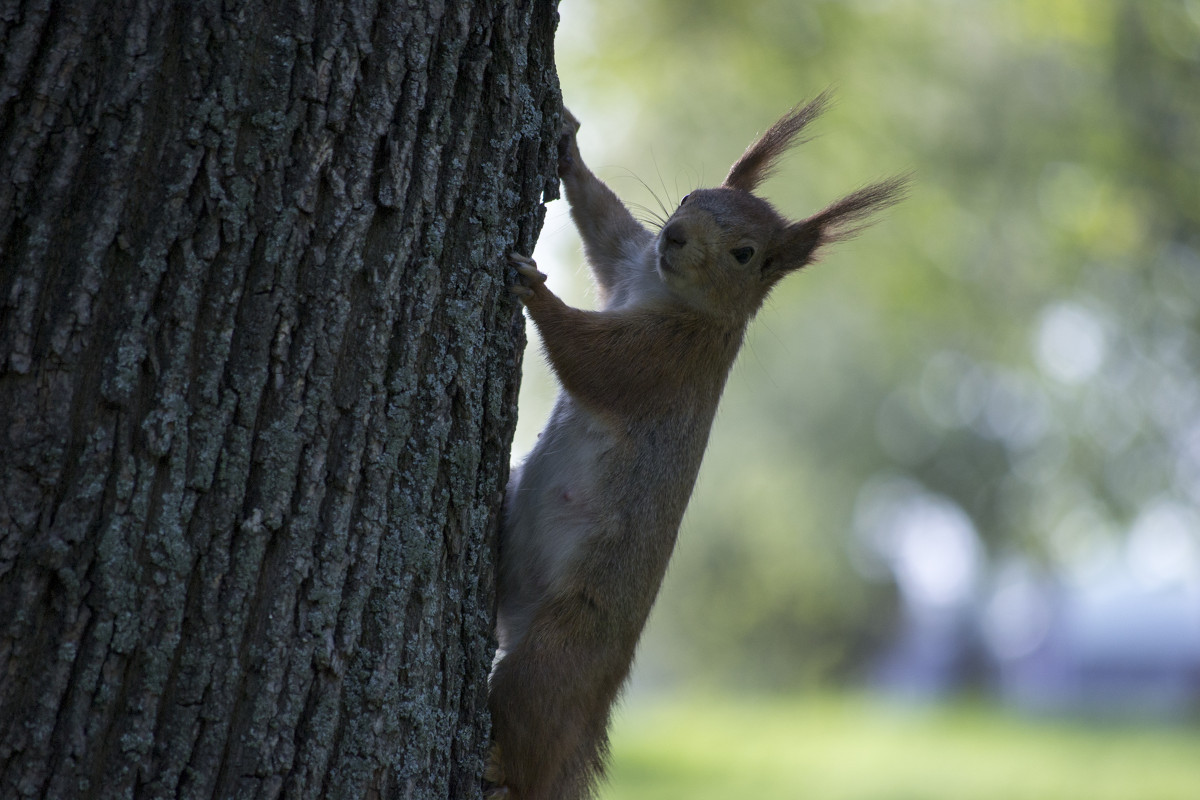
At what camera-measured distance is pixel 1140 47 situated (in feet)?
22.9

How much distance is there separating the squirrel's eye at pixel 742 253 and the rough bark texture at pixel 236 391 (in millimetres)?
1415

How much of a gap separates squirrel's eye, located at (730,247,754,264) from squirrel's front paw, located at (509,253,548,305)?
1.11 m

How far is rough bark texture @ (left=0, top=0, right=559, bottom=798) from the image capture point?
1642 mm

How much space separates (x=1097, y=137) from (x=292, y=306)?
22.3ft

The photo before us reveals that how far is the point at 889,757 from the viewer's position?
991cm

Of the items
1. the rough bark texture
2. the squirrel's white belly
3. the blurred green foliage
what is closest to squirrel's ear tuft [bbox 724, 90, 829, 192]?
the squirrel's white belly

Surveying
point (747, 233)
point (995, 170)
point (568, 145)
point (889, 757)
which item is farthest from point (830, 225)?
point (889, 757)

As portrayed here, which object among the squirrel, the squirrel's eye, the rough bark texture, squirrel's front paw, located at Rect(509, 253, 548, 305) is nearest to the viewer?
the rough bark texture

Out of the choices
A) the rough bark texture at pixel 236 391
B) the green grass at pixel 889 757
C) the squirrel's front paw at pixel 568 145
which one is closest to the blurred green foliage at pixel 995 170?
the green grass at pixel 889 757

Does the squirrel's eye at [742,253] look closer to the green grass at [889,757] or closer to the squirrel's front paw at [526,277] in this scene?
the squirrel's front paw at [526,277]

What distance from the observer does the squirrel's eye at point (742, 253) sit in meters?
3.36

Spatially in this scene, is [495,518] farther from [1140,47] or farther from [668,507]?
[1140,47]

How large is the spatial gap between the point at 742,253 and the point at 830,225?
0.29 metres

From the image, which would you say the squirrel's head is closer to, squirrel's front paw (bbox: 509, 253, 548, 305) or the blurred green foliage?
squirrel's front paw (bbox: 509, 253, 548, 305)
